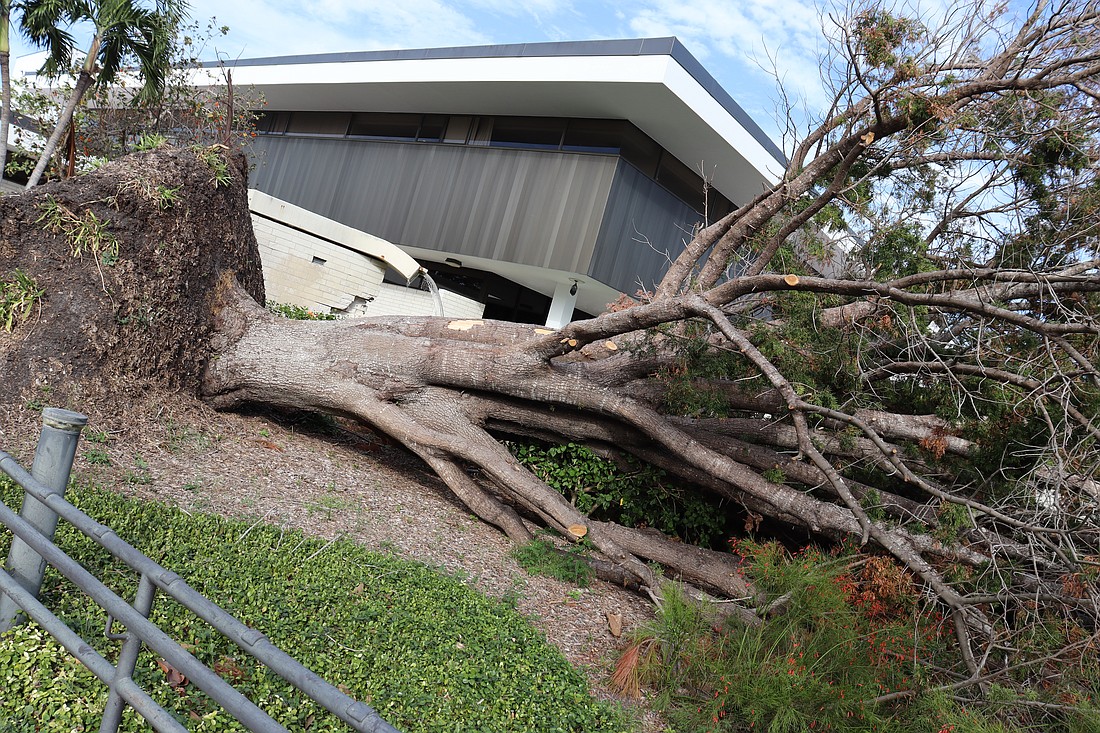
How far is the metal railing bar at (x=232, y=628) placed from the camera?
1888 millimetres

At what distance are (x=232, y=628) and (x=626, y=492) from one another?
19.5ft

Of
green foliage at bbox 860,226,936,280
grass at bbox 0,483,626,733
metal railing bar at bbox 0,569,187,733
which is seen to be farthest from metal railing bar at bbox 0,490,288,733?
green foliage at bbox 860,226,936,280

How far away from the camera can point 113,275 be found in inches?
257

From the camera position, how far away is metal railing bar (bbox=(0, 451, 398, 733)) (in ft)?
6.19

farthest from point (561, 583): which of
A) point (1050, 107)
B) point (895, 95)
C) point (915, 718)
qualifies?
point (1050, 107)

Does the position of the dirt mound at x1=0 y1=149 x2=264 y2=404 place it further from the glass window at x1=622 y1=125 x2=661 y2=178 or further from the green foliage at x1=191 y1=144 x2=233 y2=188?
the glass window at x1=622 y1=125 x2=661 y2=178

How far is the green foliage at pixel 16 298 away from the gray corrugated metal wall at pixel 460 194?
9489 millimetres

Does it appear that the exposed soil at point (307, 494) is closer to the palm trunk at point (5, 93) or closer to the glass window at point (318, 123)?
the palm trunk at point (5, 93)

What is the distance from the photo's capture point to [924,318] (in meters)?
6.37

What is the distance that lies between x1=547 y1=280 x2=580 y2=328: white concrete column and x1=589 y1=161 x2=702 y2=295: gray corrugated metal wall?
1259 millimetres

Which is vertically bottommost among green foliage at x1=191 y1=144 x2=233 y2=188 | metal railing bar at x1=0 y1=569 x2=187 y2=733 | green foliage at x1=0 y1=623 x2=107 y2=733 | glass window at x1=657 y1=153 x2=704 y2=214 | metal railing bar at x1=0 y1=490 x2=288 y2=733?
green foliage at x1=0 y1=623 x2=107 y2=733

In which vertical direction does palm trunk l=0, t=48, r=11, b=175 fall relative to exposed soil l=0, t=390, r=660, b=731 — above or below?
above

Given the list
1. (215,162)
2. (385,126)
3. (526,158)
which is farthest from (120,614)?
(385,126)

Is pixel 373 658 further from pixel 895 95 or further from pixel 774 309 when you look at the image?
pixel 895 95
